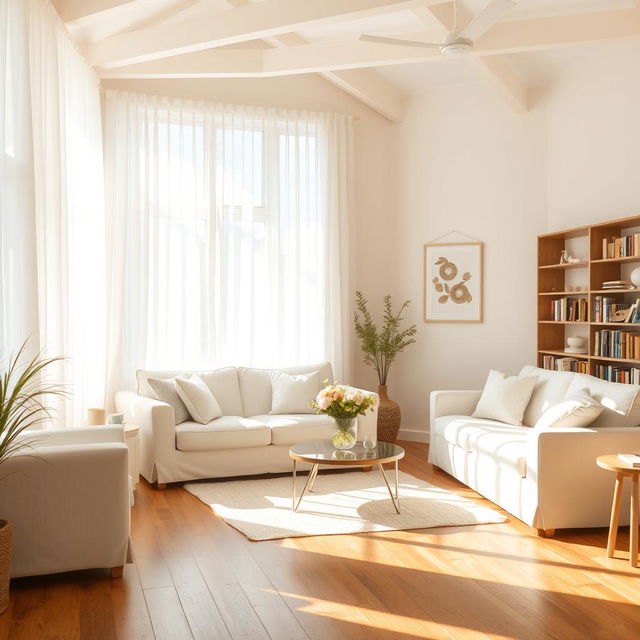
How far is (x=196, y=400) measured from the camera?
573cm

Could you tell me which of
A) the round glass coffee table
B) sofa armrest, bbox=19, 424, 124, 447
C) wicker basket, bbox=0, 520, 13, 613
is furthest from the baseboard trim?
wicker basket, bbox=0, 520, 13, 613

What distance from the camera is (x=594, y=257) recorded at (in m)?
5.89

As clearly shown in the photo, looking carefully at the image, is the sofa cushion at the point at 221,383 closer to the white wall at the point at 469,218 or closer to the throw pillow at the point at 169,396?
the throw pillow at the point at 169,396

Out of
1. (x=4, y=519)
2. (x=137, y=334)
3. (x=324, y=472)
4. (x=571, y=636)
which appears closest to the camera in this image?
(x=571, y=636)

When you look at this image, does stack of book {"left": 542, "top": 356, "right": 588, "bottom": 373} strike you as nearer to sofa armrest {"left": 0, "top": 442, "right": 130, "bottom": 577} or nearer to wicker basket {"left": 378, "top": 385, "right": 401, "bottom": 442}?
wicker basket {"left": 378, "top": 385, "right": 401, "bottom": 442}

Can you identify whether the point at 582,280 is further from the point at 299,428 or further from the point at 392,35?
the point at 299,428

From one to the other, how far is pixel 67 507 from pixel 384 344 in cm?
414

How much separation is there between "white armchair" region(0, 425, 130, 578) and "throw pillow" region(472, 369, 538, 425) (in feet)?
10.1

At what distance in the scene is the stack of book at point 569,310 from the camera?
612 centimetres

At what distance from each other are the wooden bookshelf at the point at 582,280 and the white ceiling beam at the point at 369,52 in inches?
54.6

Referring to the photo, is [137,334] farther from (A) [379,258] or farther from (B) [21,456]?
(B) [21,456]

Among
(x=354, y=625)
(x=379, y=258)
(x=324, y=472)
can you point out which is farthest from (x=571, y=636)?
(x=379, y=258)

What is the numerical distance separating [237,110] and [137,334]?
2336 millimetres

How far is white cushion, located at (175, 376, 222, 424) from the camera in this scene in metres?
5.71
